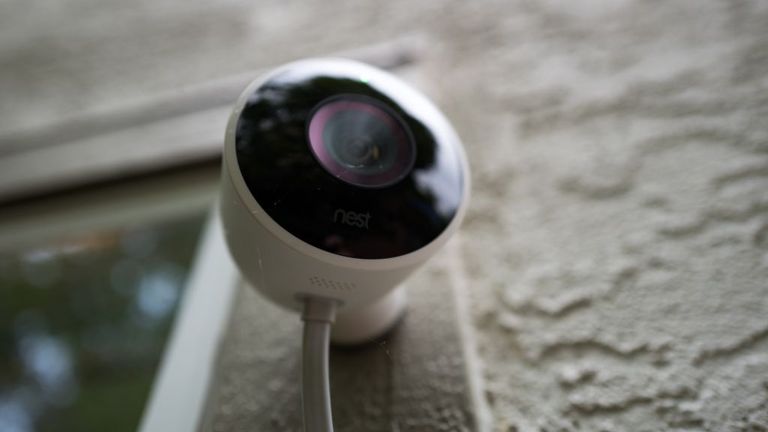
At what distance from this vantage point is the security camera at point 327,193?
33cm

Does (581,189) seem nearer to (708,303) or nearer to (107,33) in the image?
(708,303)

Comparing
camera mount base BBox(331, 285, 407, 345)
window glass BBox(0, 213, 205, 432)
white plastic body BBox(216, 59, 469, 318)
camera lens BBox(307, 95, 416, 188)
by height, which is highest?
camera lens BBox(307, 95, 416, 188)

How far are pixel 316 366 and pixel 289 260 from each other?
73mm

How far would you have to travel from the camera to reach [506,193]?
57cm

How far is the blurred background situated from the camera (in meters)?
0.43

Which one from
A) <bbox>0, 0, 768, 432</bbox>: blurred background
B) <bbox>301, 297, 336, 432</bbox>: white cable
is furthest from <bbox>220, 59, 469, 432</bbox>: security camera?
<bbox>0, 0, 768, 432</bbox>: blurred background

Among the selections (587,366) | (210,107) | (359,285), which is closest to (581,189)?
(587,366)

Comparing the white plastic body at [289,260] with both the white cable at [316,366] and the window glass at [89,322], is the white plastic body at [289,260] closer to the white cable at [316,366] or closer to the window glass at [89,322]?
the white cable at [316,366]

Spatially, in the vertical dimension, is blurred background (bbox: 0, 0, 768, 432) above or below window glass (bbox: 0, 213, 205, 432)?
above

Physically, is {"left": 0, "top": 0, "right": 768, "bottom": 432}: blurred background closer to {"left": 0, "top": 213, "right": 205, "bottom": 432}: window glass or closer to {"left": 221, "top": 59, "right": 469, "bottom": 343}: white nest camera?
{"left": 0, "top": 213, "right": 205, "bottom": 432}: window glass

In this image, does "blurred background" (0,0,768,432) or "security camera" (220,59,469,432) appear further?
"blurred background" (0,0,768,432)

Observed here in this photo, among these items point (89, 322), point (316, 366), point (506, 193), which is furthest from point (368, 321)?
point (89, 322)

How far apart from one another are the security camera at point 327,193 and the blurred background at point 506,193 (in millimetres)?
161

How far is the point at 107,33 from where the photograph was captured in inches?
39.7
